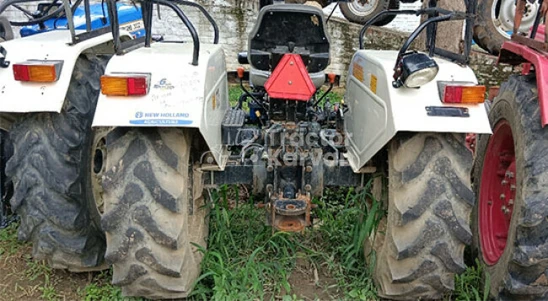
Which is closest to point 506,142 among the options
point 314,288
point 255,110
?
point 314,288

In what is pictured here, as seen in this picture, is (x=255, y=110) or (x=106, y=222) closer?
(x=106, y=222)

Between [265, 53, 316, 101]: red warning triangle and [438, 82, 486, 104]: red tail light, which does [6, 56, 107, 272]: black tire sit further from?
[438, 82, 486, 104]: red tail light

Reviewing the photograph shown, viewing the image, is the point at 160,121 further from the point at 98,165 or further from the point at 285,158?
the point at 98,165

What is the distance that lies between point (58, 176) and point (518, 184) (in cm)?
236

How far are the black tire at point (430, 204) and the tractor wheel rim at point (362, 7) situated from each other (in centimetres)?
667

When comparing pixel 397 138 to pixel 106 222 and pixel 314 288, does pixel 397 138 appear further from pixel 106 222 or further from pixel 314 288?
pixel 106 222

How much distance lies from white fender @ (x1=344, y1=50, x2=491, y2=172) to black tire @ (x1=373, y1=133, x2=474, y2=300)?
0.15 m

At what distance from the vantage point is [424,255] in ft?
8.04

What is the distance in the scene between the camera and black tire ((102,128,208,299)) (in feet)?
7.71

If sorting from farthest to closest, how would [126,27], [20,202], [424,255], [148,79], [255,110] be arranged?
[126,27] → [255,110] → [20,202] → [424,255] → [148,79]

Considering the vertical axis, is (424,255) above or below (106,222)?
below

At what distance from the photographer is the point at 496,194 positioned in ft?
10.4

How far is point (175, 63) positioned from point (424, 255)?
152cm

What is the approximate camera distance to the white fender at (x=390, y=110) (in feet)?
7.49
